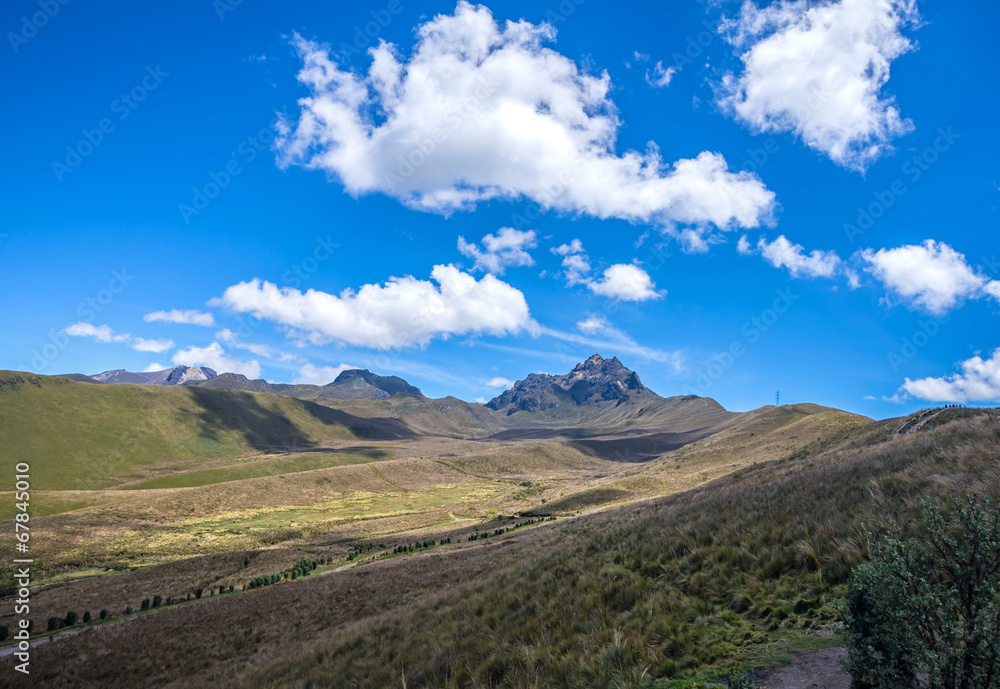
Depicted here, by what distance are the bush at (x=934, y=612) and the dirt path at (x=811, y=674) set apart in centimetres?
128

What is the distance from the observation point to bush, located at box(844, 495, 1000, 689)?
4141 mm

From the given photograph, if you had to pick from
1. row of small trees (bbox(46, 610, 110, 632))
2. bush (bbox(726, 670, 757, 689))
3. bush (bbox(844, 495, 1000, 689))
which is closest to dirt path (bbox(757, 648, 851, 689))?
bush (bbox(726, 670, 757, 689))

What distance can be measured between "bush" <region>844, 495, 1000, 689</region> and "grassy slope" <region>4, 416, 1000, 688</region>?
3.19 meters

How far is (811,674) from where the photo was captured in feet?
21.1

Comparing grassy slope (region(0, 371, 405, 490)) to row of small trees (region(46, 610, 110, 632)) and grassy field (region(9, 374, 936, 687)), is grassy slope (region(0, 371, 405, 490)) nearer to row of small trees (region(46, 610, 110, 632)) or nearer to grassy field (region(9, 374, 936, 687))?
grassy field (region(9, 374, 936, 687))

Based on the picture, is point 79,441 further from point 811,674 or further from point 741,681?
point 811,674

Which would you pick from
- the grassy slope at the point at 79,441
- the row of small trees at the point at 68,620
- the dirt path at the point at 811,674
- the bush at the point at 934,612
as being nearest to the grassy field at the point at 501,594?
the dirt path at the point at 811,674

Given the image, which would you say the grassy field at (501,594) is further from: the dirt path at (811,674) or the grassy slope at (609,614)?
the dirt path at (811,674)

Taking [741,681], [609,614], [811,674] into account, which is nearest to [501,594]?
[609,614]

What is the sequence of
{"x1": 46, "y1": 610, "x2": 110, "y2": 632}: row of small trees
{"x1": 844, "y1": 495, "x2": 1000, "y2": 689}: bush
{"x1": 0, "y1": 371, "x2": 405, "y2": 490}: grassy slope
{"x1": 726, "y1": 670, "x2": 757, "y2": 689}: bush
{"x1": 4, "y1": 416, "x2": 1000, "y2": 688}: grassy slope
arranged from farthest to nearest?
{"x1": 0, "y1": 371, "x2": 405, "y2": 490}: grassy slope → {"x1": 46, "y1": 610, "x2": 110, "y2": 632}: row of small trees → {"x1": 4, "y1": 416, "x2": 1000, "y2": 688}: grassy slope → {"x1": 726, "y1": 670, "x2": 757, "y2": 689}: bush → {"x1": 844, "y1": 495, "x2": 1000, "y2": 689}: bush

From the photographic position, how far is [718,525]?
13.6 meters

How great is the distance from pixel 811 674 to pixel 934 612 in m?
2.95

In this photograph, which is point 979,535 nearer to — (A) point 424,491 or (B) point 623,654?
(B) point 623,654

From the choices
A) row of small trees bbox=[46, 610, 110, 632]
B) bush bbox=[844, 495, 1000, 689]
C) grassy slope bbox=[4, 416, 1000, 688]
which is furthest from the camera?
row of small trees bbox=[46, 610, 110, 632]
